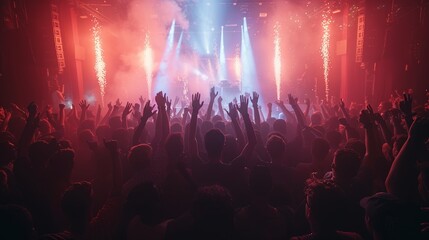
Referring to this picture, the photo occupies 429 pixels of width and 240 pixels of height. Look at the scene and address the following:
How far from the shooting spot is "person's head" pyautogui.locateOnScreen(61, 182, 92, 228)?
2.01 metres

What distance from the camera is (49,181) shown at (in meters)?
2.71

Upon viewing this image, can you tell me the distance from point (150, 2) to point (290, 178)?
12522 millimetres

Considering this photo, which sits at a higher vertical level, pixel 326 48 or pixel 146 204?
pixel 326 48

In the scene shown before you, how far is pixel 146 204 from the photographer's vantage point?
6.31 feet

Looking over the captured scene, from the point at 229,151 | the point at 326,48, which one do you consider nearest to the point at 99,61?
the point at 326,48

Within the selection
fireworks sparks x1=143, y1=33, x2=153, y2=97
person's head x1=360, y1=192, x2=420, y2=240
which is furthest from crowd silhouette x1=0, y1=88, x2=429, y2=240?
fireworks sparks x1=143, y1=33, x2=153, y2=97

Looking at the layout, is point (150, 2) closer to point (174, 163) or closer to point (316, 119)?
point (316, 119)

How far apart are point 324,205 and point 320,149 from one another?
1486mm

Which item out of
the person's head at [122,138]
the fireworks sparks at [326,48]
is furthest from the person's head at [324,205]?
the fireworks sparks at [326,48]

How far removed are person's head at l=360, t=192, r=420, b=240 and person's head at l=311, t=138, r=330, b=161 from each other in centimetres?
158

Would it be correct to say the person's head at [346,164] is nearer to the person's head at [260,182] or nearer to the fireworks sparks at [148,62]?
the person's head at [260,182]

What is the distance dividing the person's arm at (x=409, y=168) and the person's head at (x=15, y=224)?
2.38 metres

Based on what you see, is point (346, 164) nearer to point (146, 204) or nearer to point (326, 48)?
point (146, 204)

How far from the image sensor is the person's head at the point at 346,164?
2.46 m
